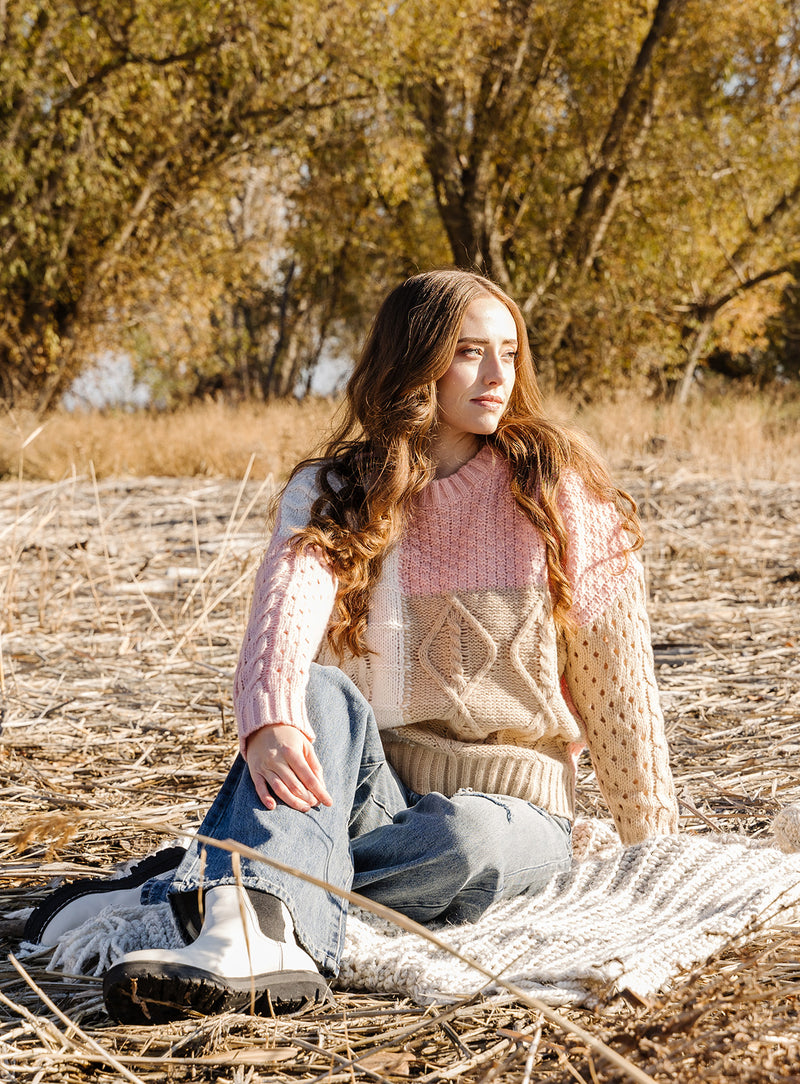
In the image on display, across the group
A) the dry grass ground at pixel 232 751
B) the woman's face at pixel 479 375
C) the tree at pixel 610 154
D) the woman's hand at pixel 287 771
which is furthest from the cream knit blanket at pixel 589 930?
the tree at pixel 610 154

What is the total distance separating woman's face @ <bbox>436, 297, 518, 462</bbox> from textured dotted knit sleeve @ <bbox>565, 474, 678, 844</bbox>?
0.27m

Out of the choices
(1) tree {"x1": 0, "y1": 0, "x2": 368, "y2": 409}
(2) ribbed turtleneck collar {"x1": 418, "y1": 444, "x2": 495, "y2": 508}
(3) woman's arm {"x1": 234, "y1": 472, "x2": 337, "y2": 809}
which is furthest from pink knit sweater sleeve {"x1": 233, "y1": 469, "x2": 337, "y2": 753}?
(1) tree {"x1": 0, "y1": 0, "x2": 368, "y2": 409}

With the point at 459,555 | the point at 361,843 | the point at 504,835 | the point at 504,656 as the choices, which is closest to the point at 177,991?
the point at 361,843

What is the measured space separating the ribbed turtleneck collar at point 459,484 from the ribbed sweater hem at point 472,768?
0.46 m

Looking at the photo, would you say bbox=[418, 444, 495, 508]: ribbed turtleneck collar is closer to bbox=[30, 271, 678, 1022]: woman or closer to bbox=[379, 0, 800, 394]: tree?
bbox=[30, 271, 678, 1022]: woman

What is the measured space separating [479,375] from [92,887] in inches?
47.5

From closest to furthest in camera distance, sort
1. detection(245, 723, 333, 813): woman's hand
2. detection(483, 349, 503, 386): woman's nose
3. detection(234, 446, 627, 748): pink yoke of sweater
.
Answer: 1. detection(245, 723, 333, 813): woman's hand
2. detection(234, 446, 627, 748): pink yoke of sweater
3. detection(483, 349, 503, 386): woman's nose

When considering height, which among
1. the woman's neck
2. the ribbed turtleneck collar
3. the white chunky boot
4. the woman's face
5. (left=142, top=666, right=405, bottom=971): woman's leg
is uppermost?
the woman's face

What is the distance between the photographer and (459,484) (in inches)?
85.9

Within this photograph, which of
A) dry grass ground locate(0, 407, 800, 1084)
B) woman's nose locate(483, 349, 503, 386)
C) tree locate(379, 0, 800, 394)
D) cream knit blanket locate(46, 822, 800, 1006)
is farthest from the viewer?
tree locate(379, 0, 800, 394)

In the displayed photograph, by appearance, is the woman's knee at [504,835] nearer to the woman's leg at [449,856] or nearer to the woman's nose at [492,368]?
the woman's leg at [449,856]

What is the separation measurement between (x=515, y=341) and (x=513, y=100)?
10.5 m

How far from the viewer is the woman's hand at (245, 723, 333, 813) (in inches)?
66.4

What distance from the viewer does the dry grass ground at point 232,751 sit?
1.37 metres
